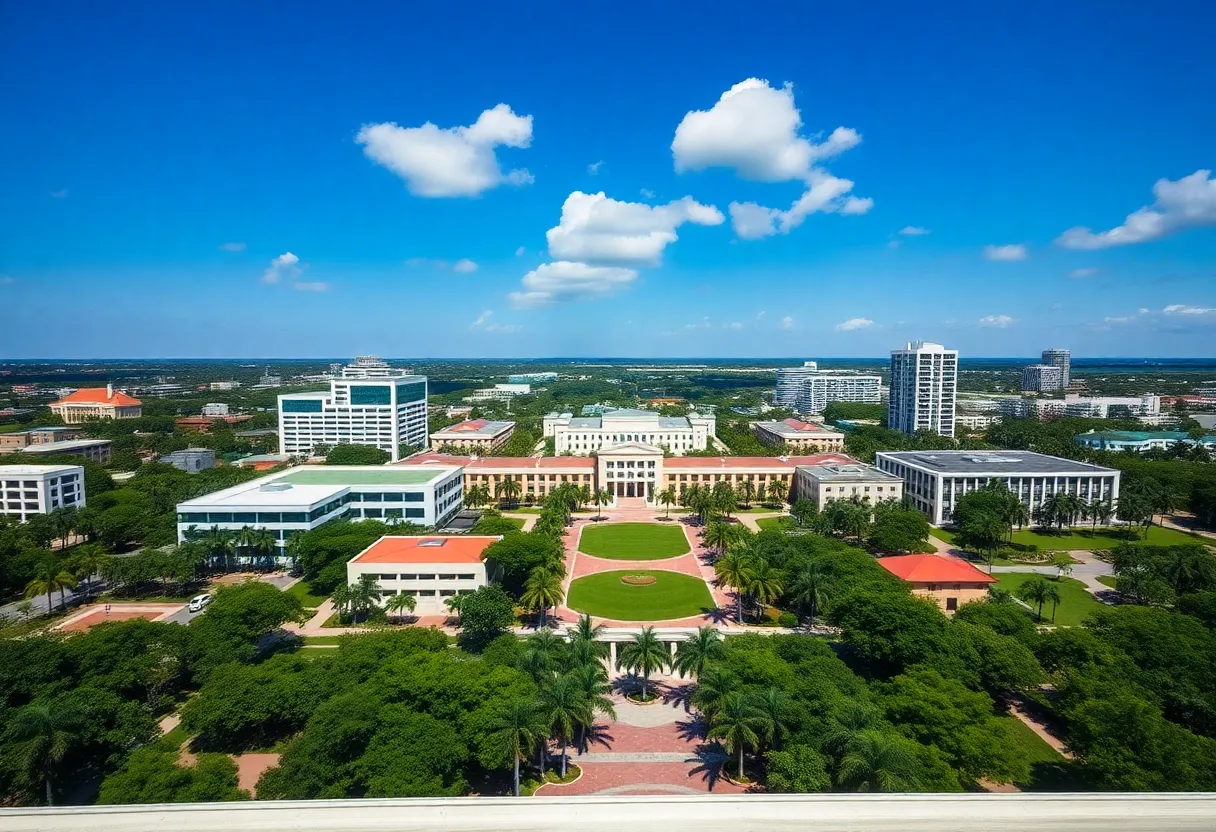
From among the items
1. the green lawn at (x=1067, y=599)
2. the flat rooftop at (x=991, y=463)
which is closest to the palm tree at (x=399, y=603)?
the green lawn at (x=1067, y=599)

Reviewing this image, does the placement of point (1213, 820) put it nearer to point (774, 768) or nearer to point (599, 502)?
point (774, 768)

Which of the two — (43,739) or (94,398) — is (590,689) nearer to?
(43,739)

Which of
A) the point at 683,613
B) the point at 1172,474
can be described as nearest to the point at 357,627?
the point at 683,613

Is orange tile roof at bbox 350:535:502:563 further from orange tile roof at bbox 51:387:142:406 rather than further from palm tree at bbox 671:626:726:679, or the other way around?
orange tile roof at bbox 51:387:142:406

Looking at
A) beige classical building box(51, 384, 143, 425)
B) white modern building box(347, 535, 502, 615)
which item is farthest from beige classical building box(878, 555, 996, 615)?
beige classical building box(51, 384, 143, 425)

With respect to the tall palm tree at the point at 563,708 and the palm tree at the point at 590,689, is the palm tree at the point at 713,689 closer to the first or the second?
the palm tree at the point at 590,689

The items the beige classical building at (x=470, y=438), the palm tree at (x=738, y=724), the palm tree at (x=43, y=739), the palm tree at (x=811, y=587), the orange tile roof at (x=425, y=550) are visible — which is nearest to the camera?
the palm tree at (x=43, y=739)
